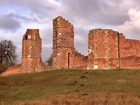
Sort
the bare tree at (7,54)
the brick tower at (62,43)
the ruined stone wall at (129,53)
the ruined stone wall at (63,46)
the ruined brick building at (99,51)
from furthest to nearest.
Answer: the bare tree at (7,54) < the brick tower at (62,43) < the ruined stone wall at (63,46) < the ruined stone wall at (129,53) < the ruined brick building at (99,51)

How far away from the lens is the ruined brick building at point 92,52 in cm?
3209

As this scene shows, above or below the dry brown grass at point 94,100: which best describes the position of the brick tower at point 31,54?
above

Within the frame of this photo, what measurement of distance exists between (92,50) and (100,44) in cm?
107

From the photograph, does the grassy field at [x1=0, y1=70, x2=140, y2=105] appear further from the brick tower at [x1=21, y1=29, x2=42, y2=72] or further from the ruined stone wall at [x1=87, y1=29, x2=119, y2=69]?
the brick tower at [x1=21, y1=29, x2=42, y2=72]

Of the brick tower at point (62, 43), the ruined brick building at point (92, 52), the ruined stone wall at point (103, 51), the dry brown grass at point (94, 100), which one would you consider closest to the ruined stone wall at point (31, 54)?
the ruined brick building at point (92, 52)

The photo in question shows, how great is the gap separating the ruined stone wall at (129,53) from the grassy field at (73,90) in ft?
28.5

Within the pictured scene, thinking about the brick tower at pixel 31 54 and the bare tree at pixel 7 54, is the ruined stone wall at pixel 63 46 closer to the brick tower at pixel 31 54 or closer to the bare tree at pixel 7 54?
the brick tower at pixel 31 54

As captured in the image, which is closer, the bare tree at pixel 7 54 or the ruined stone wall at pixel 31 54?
the ruined stone wall at pixel 31 54

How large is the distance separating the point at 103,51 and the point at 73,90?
45.1 feet

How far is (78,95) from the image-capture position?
17.0 m

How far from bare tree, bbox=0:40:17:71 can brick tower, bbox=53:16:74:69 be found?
974 inches

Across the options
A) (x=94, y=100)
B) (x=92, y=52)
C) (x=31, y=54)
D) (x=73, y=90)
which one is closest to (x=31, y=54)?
(x=31, y=54)

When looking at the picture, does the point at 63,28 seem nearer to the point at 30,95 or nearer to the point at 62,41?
the point at 62,41

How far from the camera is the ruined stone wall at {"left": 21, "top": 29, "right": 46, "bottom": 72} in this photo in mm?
43794
